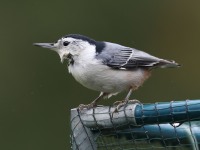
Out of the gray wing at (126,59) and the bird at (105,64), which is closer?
the bird at (105,64)

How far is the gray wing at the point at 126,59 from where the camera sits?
4789 millimetres

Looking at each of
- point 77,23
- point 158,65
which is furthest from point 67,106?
point 158,65

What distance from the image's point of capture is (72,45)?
4.79m

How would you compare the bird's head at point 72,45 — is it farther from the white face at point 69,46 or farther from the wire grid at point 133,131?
the wire grid at point 133,131

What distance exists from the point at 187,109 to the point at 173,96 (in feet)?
15.2

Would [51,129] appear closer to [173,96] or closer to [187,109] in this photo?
[173,96]

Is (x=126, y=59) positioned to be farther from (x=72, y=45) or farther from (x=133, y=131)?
(x=133, y=131)

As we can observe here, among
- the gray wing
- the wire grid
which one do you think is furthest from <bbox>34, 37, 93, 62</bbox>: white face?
the wire grid

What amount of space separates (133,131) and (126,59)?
0.97 metres

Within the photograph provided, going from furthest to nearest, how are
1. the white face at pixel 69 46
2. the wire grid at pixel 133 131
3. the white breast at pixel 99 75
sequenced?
the white face at pixel 69 46 → the white breast at pixel 99 75 → the wire grid at pixel 133 131

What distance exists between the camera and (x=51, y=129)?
8438mm

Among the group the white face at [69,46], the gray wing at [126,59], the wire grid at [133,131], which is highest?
the white face at [69,46]

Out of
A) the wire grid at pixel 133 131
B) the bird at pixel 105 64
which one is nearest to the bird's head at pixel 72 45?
the bird at pixel 105 64

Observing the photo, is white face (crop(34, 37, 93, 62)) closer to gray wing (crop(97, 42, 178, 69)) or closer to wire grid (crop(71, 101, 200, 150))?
gray wing (crop(97, 42, 178, 69))
